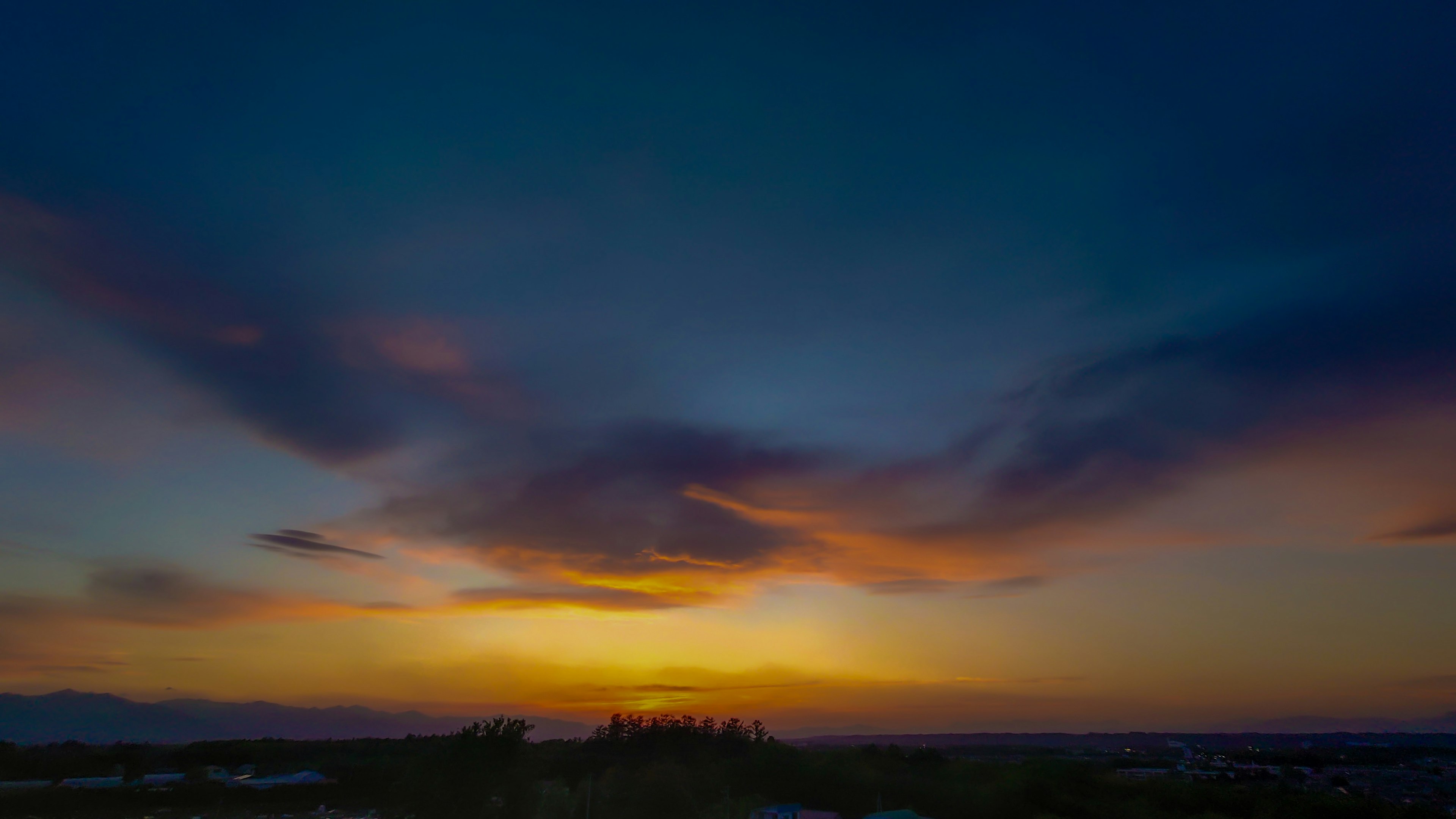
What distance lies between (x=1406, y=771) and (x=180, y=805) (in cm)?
12166

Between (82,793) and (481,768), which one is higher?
(481,768)

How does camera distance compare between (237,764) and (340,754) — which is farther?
(340,754)

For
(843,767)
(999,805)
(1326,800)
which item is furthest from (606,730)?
(1326,800)

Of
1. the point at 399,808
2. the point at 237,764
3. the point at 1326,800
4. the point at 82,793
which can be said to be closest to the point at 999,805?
the point at 1326,800

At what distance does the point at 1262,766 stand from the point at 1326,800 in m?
67.5

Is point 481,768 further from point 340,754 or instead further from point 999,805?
point 340,754

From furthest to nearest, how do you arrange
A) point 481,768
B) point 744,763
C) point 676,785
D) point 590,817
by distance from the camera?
point 744,763
point 676,785
point 590,817
point 481,768

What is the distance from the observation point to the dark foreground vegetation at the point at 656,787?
106 ft

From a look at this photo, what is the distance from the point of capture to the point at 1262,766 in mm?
92312

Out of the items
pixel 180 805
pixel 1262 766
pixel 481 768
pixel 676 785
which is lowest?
pixel 1262 766

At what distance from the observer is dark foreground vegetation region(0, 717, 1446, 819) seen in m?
32.2

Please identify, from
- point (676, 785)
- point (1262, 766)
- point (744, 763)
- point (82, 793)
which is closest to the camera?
point (676, 785)

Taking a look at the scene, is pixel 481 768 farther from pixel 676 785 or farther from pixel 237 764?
pixel 237 764

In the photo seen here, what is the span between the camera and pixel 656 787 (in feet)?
133
